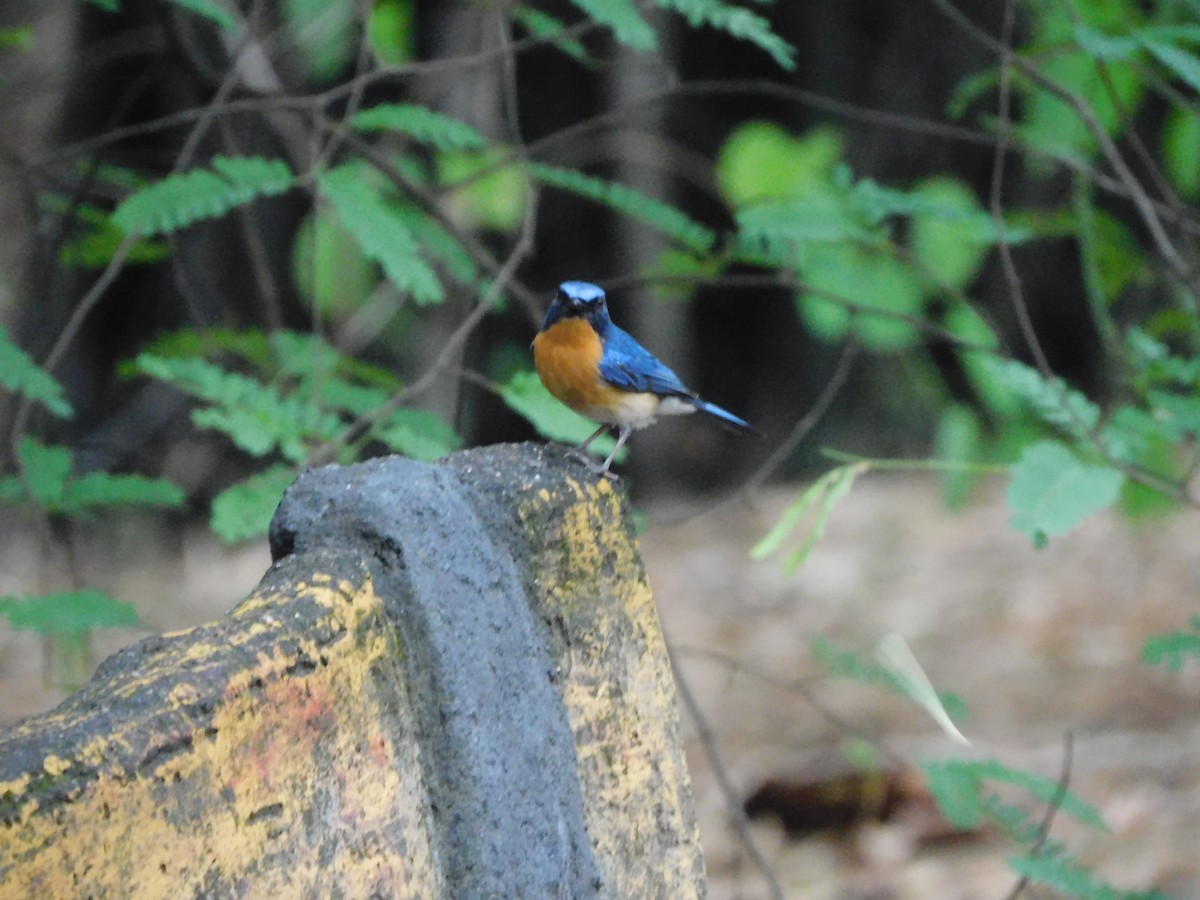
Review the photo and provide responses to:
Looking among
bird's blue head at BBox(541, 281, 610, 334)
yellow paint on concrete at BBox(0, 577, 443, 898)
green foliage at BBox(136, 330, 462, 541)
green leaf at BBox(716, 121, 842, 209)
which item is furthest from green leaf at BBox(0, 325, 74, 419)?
green leaf at BBox(716, 121, 842, 209)

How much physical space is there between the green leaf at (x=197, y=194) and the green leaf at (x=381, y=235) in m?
0.10

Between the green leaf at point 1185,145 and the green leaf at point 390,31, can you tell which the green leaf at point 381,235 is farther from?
the green leaf at point 1185,145

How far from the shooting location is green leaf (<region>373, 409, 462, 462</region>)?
2.82 metres

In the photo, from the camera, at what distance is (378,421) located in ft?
9.43

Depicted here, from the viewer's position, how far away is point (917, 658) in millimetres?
5727

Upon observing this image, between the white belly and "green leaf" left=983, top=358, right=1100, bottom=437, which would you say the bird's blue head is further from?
"green leaf" left=983, top=358, right=1100, bottom=437

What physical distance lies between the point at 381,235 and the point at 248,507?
589 millimetres

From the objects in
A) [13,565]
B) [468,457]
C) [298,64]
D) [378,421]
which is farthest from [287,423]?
[13,565]

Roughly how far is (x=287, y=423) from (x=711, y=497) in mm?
5407

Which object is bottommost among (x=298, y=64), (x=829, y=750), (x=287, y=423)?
(x=829, y=750)

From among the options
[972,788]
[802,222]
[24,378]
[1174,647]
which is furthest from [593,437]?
[1174,647]

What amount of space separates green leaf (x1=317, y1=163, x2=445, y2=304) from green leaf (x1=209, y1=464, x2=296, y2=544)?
431 mm

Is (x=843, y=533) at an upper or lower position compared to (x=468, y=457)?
lower

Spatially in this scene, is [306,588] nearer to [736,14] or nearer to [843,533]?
[736,14]
